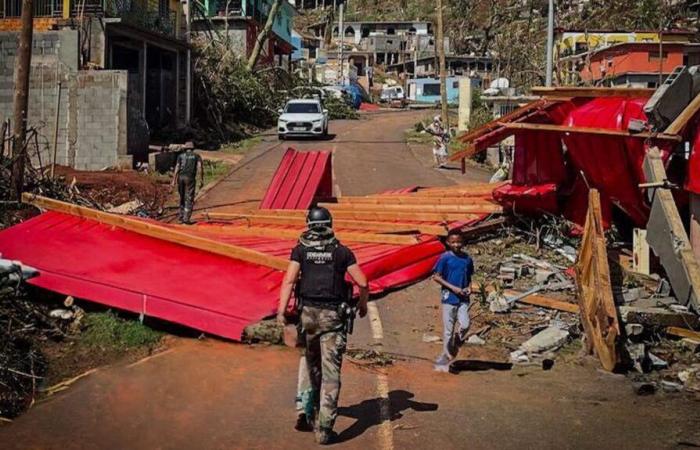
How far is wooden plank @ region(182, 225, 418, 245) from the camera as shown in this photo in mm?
11969

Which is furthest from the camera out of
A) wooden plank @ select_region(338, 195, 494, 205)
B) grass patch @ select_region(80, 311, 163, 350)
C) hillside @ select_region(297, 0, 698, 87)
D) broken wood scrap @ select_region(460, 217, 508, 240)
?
hillside @ select_region(297, 0, 698, 87)

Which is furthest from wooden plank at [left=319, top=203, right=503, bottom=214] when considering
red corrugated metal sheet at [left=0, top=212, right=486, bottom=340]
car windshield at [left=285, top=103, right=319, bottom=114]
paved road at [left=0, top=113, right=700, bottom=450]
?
car windshield at [left=285, top=103, right=319, bottom=114]

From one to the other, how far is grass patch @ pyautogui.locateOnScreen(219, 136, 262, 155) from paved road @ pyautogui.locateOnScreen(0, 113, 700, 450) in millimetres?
20412

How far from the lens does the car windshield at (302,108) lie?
3281cm

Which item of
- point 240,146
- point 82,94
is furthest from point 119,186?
point 240,146

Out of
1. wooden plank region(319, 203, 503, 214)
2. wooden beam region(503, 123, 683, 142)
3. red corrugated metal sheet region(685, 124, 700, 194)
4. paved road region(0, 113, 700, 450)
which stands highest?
wooden beam region(503, 123, 683, 142)

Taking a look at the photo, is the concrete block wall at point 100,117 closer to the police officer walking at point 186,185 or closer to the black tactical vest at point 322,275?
the police officer walking at point 186,185

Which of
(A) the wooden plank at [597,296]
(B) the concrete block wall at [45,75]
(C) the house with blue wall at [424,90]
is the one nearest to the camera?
(A) the wooden plank at [597,296]

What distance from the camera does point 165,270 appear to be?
9.76m

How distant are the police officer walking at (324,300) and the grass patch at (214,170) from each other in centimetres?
1596

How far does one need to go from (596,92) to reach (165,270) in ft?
24.7

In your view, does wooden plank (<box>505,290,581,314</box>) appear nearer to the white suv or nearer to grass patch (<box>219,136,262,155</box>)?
grass patch (<box>219,136,262,155</box>)

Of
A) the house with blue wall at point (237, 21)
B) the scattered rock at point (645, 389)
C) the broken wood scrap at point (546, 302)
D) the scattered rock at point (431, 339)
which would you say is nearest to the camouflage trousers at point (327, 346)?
the scattered rock at point (645, 389)

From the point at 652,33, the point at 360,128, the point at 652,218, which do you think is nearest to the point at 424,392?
the point at 652,218
